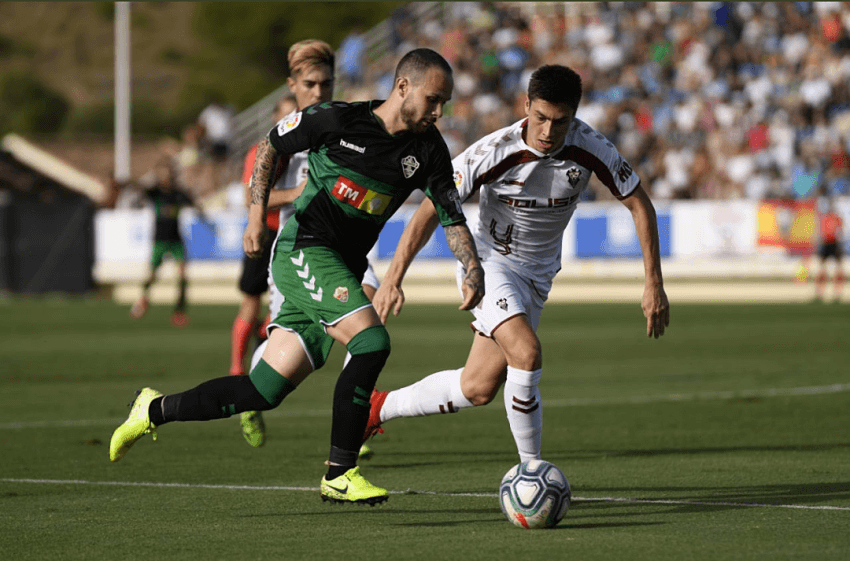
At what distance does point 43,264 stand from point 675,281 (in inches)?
530

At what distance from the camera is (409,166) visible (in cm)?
626

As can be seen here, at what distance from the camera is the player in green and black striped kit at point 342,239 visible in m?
6.14

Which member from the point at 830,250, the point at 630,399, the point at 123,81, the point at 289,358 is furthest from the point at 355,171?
the point at 123,81

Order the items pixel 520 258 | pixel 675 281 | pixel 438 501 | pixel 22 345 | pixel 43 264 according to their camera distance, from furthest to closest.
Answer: pixel 43 264 → pixel 675 281 → pixel 22 345 → pixel 520 258 → pixel 438 501

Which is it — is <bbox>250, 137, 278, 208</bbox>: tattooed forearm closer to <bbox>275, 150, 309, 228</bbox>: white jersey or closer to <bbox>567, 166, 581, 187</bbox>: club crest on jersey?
<bbox>567, 166, 581, 187</bbox>: club crest on jersey

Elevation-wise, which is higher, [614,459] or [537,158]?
[537,158]

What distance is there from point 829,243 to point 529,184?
66.3 feet

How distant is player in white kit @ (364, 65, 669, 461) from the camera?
261 inches

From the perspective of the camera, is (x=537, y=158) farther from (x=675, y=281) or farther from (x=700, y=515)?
(x=675, y=281)

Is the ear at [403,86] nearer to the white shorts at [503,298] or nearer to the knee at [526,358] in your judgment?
the white shorts at [503,298]

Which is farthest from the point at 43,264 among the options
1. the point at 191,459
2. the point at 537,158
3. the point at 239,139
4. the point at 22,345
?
the point at 537,158

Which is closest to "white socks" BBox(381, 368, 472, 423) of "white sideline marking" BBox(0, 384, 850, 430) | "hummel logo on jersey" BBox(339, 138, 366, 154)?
"hummel logo on jersey" BBox(339, 138, 366, 154)

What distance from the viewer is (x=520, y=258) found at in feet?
23.7

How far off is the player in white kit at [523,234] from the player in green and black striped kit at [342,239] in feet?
1.54
